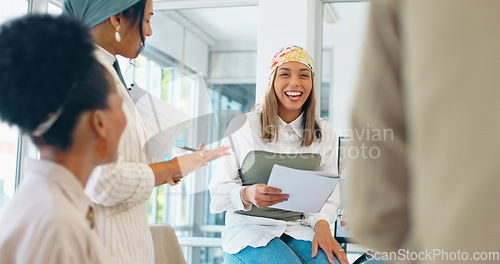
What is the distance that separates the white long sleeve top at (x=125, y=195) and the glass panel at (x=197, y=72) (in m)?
2.37

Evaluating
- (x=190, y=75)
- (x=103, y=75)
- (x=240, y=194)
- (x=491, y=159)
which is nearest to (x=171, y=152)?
(x=240, y=194)

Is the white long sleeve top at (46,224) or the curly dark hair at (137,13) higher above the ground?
the curly dark hair at (137,13)

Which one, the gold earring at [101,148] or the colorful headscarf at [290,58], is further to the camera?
the colorful headscarf at [290,58]

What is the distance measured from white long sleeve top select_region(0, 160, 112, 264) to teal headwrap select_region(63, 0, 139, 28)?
0.60 meters

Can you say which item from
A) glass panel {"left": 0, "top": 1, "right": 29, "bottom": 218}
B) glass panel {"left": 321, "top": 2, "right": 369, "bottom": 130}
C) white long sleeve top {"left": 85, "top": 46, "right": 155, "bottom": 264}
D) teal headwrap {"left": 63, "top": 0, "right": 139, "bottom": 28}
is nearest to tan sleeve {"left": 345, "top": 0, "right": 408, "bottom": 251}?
white long sleeve top {"left": 85, "top": 46, "right": 155, "bottom": 264}

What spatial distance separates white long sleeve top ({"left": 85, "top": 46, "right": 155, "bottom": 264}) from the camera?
1190mm

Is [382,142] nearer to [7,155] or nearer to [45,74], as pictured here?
[45,74]

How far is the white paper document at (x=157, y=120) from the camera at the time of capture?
1571 mm

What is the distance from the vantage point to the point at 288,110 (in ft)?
8.03

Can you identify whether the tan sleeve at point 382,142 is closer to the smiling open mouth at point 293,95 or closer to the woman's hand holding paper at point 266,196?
the woman's hand holding paper at point 266,196

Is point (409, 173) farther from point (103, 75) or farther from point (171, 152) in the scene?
point (171, 152)

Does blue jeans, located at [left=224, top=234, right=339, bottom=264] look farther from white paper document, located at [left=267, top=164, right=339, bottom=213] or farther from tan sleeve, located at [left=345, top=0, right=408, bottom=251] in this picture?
tan sleeve, located at [left=345, top=0, right=408, bottom=251]

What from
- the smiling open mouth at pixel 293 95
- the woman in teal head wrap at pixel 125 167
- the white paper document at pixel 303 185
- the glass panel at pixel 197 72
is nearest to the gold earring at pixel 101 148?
the woman in teal head wrap at pixel 125 167

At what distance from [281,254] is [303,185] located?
33cm
